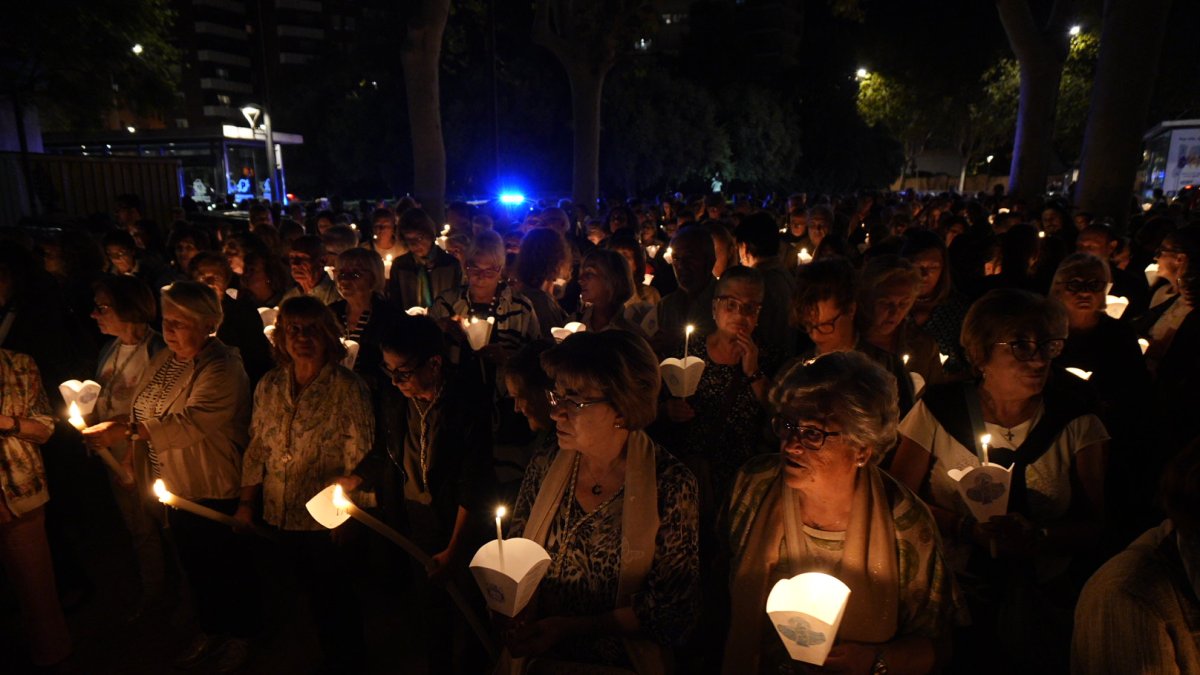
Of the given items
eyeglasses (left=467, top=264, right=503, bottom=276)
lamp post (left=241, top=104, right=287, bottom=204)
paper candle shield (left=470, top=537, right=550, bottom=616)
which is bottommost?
paper candle shield (left=470, top=537, right=550, bottom=616)

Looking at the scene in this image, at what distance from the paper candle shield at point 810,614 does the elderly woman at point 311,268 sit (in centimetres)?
444

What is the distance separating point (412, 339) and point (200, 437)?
1302mm

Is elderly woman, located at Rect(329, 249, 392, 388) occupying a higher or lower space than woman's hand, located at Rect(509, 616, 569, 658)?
higher

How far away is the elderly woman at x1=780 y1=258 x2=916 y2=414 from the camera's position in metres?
Result: 3.43

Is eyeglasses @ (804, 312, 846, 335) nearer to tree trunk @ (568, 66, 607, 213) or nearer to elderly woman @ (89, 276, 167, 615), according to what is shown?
elderly woman @ (89, 276, 167, 615)

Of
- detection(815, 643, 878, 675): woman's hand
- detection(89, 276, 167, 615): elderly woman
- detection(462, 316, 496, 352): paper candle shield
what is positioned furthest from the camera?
detection(89, 276, 167, 615): elderly woman

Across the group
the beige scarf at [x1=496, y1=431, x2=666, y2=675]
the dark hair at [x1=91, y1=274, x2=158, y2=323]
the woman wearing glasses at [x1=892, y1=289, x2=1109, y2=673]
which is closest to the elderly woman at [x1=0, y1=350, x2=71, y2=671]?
the dark hair at [x1=91, y1=274, x2=158, y2=323]

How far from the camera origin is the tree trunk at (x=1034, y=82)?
15.8 meters

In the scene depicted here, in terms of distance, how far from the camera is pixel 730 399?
3.47 meters

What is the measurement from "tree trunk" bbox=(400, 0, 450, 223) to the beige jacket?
938cm

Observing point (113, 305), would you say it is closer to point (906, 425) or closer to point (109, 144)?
point (906, 425)

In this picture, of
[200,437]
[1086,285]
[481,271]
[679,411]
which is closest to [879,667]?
[679,411]

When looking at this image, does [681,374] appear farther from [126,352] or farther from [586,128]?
[586,128]

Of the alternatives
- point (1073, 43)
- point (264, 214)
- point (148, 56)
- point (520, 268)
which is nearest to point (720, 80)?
point (1073, 43)
